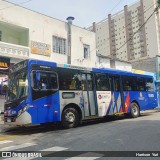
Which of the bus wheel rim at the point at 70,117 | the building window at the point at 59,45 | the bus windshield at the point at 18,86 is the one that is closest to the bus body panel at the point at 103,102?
the bus wheel rim at the point at 70,117

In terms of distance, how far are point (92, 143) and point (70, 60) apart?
50.2 ft

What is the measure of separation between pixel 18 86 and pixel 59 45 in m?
11.7

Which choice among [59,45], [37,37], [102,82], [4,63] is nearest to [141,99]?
[102,82]

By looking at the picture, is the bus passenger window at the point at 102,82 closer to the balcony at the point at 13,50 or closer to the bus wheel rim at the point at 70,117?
the bus wheel rim at the point at 70,117

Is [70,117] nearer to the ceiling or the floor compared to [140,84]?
nearer to the floor

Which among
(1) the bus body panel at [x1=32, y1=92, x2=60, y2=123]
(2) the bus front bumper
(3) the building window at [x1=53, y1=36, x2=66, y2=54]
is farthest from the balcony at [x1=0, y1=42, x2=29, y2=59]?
(2) the bus front bumper

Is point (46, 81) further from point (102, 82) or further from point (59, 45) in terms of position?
point (59, 45)

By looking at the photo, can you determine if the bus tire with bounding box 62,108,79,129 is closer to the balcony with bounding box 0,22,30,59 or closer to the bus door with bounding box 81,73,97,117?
the bus door with bounding box 81,73,97,117

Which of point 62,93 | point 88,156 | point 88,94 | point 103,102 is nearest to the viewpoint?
point 88,156

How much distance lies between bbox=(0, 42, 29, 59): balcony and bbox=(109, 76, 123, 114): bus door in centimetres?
746

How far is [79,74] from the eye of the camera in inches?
501

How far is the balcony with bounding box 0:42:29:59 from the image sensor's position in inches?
701

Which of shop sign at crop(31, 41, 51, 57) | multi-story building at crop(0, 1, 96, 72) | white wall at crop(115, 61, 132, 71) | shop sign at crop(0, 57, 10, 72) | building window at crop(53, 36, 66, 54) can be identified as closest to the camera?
shop sign at crop(0, 57, 10, 72)

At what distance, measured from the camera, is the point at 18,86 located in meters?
10.9
